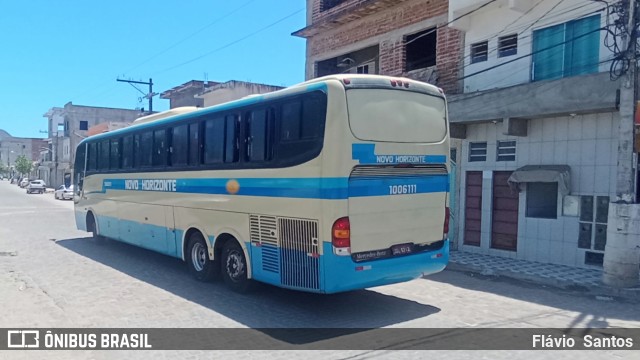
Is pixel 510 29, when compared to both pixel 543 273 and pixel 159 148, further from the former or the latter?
pixel 159 148

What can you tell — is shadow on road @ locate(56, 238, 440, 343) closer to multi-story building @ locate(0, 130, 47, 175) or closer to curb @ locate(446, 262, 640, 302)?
curb @ locate(446, 262, 640, 302)

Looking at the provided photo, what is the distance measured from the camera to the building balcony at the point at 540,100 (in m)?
9.82

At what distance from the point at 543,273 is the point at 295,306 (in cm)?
578

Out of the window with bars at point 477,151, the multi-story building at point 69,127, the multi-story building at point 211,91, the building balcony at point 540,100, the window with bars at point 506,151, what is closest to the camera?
the building balcony at point 540,100

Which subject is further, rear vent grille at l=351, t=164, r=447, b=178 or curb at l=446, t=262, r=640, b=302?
curb at l=446, t=262, r=640, b=302

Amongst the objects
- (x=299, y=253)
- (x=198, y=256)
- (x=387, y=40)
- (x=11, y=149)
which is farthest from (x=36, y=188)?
(x=11, y=149)

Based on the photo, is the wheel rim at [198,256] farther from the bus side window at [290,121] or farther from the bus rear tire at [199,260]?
the bus side window at [290,121]

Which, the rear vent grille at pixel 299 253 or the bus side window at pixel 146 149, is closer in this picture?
the rear vent grille at pixel 299 253

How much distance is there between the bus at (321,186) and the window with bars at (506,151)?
5.58 m

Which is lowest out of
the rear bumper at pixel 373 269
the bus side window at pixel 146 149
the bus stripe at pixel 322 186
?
the rear bumper at pixel 373 269

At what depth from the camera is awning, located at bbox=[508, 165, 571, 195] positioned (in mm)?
10977

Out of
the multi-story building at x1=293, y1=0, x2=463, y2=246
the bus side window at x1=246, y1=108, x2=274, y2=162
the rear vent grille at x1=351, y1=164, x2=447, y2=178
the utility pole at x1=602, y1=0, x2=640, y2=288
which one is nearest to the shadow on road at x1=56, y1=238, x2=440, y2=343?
the rear vent grille at x1=351, y1=164, x2=447, y2=178

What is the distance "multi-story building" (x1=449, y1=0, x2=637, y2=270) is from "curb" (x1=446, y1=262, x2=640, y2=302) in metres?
1.87

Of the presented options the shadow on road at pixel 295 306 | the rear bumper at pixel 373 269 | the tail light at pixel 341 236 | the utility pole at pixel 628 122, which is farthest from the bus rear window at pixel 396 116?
the utility pole at pixel 628 122
